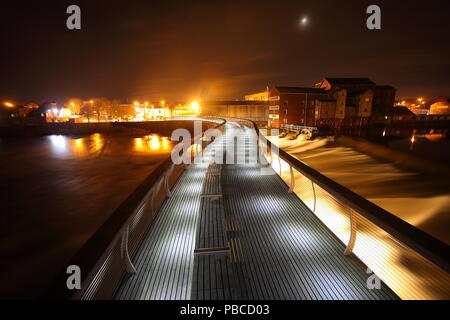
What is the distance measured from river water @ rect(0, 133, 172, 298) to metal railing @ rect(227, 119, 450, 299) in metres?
9.12

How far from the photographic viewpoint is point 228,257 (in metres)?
3.79

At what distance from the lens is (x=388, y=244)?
5.76 meters

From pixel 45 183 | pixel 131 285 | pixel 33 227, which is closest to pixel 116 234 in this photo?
pixel 131 285

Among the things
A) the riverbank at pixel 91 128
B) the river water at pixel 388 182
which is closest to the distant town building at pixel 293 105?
the river water at pixel 388 182

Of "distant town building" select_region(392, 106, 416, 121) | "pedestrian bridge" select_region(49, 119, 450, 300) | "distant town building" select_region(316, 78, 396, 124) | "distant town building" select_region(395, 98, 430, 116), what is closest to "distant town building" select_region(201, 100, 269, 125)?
"distant town building" select_region(316, 78, 396, 124)

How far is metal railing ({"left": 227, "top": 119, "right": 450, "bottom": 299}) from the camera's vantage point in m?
2.52

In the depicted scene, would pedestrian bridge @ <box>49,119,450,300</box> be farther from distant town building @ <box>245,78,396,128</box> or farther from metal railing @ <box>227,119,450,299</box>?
distant town building @ <box>245,78,396,128</box>

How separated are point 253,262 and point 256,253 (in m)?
0.26

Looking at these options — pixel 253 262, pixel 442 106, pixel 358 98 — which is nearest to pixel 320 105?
pixel 358 98

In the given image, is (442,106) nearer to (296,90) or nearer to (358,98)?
(358,98)

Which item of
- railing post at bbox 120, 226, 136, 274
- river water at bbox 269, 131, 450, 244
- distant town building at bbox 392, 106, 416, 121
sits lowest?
river water at bbox 269, 131, 450, 244
